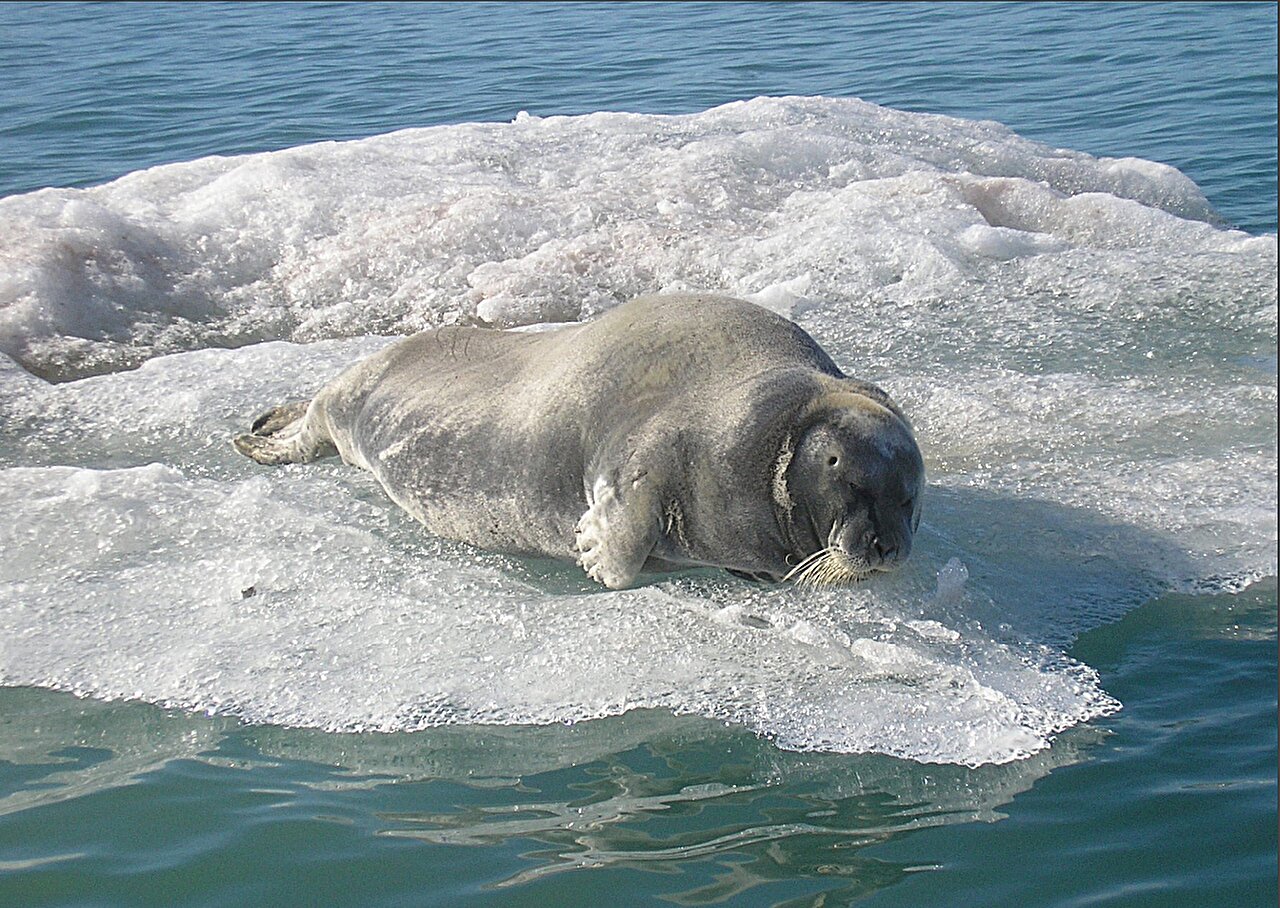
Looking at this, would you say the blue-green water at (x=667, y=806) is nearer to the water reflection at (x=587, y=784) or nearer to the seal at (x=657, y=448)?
the water reflection at (x=587, y=784)

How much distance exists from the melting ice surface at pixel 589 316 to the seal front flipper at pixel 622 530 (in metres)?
0.12

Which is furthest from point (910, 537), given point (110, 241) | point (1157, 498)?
point (110, 241)

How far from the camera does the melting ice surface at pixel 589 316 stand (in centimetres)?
421

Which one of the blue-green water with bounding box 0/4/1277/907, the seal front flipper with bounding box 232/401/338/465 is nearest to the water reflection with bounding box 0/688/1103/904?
the blue-green water with bounding box 0/4/1277/907

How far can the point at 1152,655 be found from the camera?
4145mm

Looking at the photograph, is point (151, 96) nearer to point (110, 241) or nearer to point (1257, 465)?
point (110, 241)

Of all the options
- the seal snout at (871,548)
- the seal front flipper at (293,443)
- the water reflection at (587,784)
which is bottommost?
the seal front flipper at (293,443)

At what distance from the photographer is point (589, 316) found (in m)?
7.66

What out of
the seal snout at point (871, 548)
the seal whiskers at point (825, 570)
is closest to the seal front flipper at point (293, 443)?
the seal whiskers at point (825, 570)

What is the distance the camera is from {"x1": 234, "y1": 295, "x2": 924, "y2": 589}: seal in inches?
175

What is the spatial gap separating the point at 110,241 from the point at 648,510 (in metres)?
4.98

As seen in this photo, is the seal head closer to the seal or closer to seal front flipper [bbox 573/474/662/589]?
the seal

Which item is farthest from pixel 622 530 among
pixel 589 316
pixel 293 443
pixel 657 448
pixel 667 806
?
pixel 589 316

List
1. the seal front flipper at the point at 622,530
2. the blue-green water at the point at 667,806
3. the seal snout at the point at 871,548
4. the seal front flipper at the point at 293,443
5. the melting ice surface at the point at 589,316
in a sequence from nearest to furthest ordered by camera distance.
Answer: the blue-green water at the point at 667,806
the melting ice surface at the point at 589,316
the seal snout at the point at 871,548
the seal front flipper at the point at 622,530
the seal front flipper at the point at 293,443
